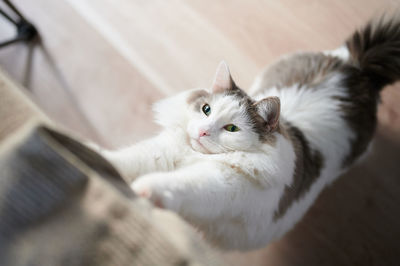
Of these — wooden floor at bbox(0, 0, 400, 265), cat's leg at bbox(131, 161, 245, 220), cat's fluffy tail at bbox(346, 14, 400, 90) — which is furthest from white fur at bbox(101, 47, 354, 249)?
wooden floor at bbox(0, 0, 400, 265)

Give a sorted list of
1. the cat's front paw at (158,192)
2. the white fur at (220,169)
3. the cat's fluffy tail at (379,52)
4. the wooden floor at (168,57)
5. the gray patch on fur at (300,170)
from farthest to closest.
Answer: the wooden floor at (168,57) < the cat's fluffy tail at (379,52) < the gray patch on fur at (300,170) < the white fur at (220,169) < the cat's front paw at (158,192)

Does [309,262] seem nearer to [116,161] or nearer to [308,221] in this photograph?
[308,221]

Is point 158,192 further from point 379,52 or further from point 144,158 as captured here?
point 379,52

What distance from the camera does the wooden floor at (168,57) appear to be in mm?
1355

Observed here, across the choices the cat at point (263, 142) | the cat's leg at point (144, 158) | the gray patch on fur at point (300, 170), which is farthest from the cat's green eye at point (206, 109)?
the gray patch on fur at point (300, 170)

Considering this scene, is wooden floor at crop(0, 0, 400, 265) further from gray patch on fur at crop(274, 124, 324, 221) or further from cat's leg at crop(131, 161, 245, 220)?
cat's leg at crop(131, 161, 245, 220)

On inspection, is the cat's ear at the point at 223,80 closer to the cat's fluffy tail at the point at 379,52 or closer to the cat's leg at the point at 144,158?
the cat's leg at the point at 144,158

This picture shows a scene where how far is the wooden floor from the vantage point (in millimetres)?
1355

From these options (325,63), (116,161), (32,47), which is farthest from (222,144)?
(32,47)

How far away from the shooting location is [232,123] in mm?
755

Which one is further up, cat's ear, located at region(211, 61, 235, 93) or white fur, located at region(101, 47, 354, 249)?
cat's ear, located at region(211, 61, 235, 93)

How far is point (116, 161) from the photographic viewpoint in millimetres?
688

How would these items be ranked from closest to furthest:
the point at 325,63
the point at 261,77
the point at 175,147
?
1. the point at 175,147
2. the point at 325,63
3. the point at 261,77

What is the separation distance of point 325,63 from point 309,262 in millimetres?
903
